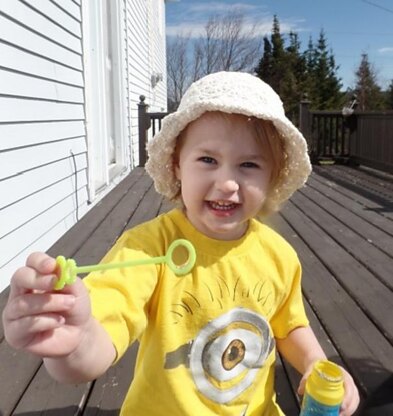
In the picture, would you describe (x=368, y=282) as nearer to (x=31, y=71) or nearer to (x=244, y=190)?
(x=244, y=190)

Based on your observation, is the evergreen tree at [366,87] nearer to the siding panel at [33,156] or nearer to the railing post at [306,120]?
the railing post at [306,120]

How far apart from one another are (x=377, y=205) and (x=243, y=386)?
449cm

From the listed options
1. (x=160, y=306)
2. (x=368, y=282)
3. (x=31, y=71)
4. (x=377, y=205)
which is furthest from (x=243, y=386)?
(x=377, y=205)

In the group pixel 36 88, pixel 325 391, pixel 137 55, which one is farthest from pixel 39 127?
pixel 137 55

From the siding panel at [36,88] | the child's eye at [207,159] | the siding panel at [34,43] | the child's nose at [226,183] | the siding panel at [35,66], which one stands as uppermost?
the siding panel at [34,43]

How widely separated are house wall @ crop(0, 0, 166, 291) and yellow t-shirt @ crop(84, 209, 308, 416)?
76.6 inches

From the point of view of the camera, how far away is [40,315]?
28.4 inches

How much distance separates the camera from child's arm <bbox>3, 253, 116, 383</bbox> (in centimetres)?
71

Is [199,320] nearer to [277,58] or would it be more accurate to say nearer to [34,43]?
[34,43]

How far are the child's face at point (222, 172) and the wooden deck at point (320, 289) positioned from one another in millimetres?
821

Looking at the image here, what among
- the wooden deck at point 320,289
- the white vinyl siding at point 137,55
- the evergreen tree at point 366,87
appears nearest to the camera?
the wooden deck at point 320,289

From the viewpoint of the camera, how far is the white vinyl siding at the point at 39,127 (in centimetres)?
292

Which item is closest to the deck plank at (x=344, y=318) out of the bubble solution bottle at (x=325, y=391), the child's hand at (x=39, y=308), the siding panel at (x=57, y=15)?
the bubble solution bottle at (x=325, y=391)

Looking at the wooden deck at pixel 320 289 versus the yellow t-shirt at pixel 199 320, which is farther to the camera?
the wooden deck at pixel 320 289
